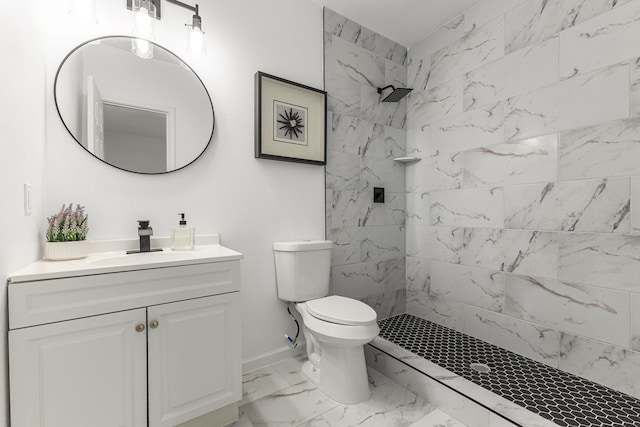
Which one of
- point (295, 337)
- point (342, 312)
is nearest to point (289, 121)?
point (342, 312)

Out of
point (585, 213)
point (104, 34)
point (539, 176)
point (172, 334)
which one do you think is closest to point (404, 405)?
point (172, 334)

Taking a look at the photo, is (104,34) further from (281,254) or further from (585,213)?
(585,213)

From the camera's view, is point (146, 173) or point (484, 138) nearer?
point (146, 173)

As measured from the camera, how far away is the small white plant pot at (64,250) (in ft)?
3.88

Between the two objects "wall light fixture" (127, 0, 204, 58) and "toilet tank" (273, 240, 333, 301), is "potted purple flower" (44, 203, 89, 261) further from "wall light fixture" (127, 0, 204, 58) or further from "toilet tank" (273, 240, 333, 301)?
"toilet tank" (273, 240, 333, 301)

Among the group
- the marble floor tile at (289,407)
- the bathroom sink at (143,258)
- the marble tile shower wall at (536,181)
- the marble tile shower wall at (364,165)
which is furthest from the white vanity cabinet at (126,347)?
the marble tile shower wall at (536,181)

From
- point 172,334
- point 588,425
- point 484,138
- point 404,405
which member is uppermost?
point 484,138

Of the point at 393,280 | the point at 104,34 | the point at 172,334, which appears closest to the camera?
the point at 172,334

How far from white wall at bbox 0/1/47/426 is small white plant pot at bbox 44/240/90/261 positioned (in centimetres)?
5

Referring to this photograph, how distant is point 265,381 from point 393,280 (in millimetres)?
1305

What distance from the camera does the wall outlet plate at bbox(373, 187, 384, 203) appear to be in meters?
2.39

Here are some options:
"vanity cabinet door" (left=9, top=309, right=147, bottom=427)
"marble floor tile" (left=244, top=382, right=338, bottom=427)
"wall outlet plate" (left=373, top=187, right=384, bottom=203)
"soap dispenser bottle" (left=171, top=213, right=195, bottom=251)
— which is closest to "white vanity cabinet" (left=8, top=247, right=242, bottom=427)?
"vanity cabinet door" (left=9, top=309, right=147, bottom=427)

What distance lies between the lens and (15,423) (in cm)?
92

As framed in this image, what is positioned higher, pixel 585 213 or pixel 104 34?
pixel 104 34
